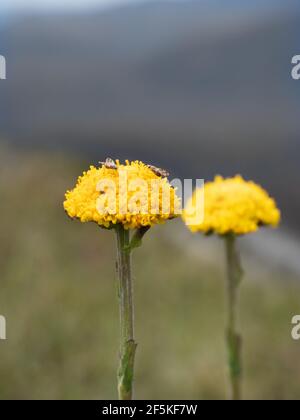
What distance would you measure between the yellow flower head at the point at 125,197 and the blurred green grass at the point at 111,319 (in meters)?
3.35

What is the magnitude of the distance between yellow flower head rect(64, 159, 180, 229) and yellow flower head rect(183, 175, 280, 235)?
30.7 inches

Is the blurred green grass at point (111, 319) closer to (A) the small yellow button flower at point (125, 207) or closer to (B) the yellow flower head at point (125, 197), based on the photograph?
(A) the small yellow button flower at point (125, 207)

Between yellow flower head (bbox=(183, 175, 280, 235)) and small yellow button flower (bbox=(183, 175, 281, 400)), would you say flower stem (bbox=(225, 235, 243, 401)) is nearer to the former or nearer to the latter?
small yellow button flower (bbox=(183, 175, 281, 400))

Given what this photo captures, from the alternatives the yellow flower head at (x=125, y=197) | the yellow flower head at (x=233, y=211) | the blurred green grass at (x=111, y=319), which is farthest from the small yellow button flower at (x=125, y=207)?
the blurred green grass at (x=111, y=319)

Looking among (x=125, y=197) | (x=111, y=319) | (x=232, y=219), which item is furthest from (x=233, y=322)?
(x=111, y=319)

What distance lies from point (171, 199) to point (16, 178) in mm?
9787

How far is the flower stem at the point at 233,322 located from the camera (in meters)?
2.74

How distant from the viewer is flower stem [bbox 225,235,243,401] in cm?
274

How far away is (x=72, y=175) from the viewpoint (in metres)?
11.6

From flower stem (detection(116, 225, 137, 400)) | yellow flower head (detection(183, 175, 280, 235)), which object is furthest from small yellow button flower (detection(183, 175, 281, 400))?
flower stem (detection(116, 225, 137, 400))
